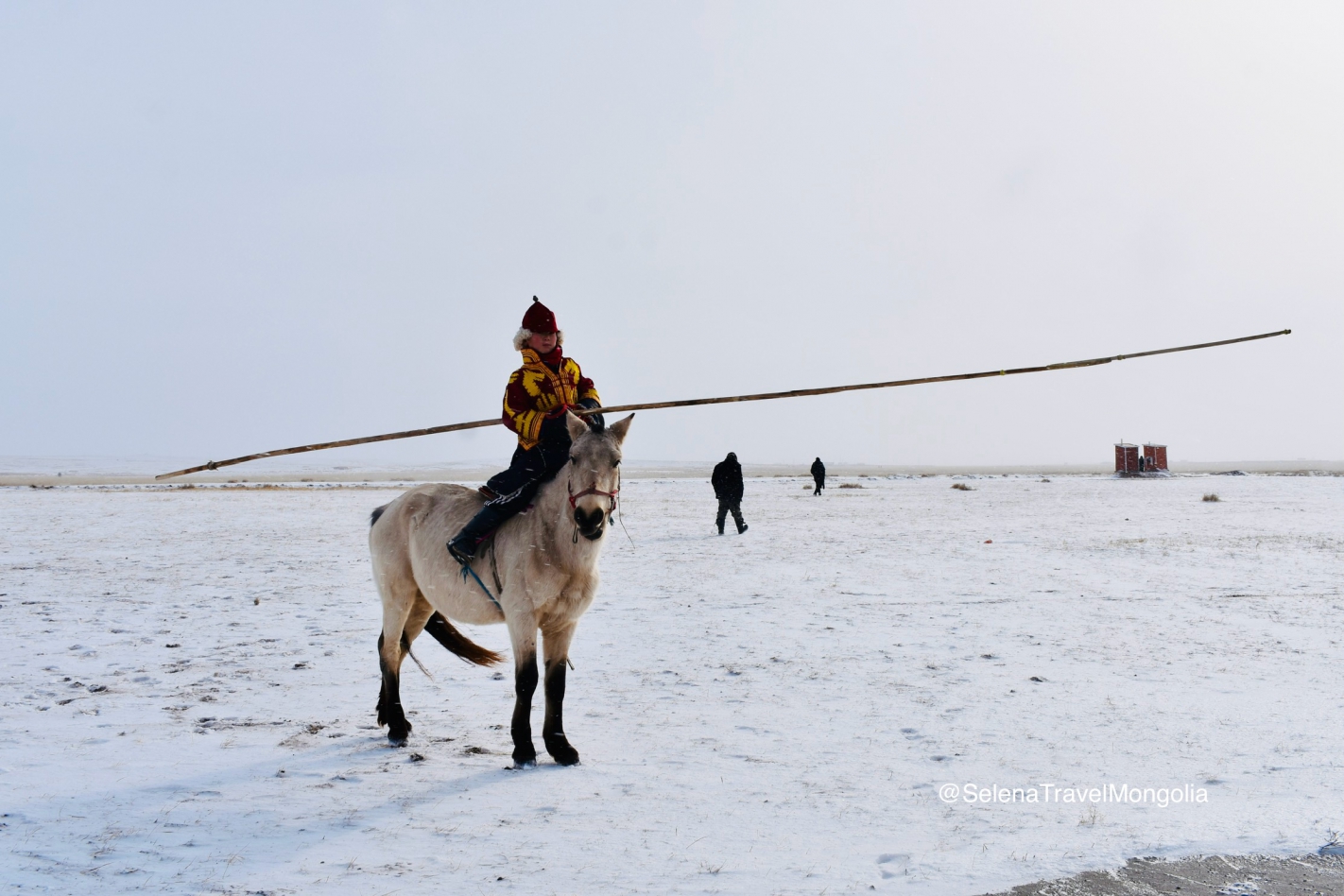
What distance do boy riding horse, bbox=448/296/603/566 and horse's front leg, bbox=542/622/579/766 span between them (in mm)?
789

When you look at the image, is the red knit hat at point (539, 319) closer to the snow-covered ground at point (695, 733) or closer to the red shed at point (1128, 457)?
the snow-covered ground at point (695, 733)

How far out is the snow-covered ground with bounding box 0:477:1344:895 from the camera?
3.82 metres

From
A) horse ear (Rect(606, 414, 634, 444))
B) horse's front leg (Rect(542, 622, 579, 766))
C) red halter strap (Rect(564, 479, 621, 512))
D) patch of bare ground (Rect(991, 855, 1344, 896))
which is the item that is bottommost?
patch of bare ground (Rect(991, 855, 1344, 896))

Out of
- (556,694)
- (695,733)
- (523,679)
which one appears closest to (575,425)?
(523,679)

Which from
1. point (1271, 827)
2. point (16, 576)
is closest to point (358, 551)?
point (16, 576)

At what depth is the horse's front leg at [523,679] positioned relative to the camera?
520 centimetres

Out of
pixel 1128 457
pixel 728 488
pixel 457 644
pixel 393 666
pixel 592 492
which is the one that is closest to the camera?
pixel 592 492

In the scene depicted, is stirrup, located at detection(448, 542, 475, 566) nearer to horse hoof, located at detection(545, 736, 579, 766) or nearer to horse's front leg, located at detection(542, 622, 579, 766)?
horse's front leg, located at detection(542, 622, 579, 766)

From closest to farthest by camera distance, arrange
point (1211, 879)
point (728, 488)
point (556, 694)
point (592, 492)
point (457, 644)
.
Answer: point (1211, 879), point (592, 492), point (556, 694), point (457, 644), point (728, 488)

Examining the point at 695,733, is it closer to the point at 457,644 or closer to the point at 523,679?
the point at 523,679

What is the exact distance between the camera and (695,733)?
18.9 feet

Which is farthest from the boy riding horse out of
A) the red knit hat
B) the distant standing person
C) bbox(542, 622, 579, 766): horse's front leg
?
the distant standing person

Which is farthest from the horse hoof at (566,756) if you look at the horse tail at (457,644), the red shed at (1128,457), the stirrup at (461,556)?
Result: the red shed at (1128,457)

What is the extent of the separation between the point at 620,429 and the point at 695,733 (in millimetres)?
2277
